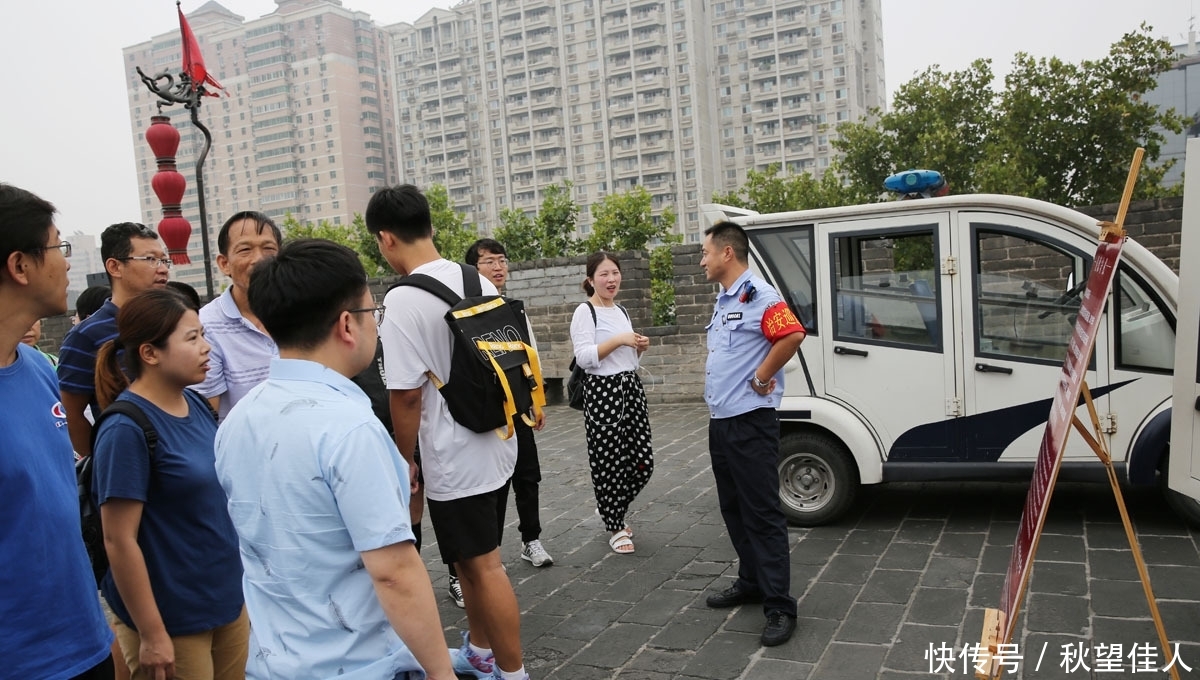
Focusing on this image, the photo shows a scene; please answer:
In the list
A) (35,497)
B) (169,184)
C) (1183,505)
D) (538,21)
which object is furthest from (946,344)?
(538,21)

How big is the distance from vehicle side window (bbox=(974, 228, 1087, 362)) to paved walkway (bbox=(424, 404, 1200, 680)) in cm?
112

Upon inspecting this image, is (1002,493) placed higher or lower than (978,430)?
lower

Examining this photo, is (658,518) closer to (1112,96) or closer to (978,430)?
(978,430)

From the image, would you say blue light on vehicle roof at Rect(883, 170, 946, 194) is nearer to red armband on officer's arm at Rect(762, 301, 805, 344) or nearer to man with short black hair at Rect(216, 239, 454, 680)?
red armband on officer's arm at Rect(762, 301, 805, 344)

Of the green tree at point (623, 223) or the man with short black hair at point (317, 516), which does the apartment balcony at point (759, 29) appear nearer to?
the green tree at point (623, 223)

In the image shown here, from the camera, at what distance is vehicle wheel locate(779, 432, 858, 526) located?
5418mm

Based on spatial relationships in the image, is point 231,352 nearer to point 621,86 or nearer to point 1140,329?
point 1140,329

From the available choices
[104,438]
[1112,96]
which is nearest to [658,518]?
[104,438]

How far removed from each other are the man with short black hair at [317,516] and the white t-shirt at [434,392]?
52.2 inches

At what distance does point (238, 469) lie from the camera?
1839mm

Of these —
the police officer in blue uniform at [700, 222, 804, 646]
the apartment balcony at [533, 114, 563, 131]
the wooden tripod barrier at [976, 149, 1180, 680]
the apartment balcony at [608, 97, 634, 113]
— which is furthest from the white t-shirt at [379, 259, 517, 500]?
the apartment balcony at [533, 114, 563, 131]

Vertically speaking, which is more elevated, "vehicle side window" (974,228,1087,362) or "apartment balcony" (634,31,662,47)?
"apartment balcony" (634,31,662,47)

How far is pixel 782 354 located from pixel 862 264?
1.81 m

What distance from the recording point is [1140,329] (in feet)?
15.9
